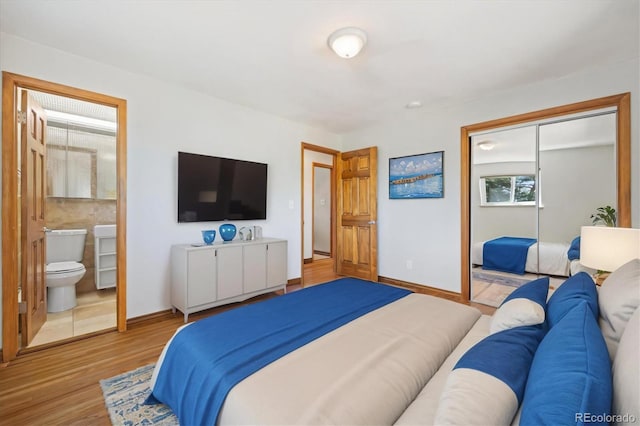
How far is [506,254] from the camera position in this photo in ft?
11.0

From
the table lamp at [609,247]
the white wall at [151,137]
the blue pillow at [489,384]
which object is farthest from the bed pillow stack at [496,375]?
the white wall at [151,137]

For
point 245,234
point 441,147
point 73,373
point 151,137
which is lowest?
point 73,373

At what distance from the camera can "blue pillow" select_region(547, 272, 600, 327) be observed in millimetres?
1083

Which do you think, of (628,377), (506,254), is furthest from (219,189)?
(506,254)

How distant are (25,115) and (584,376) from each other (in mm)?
3571

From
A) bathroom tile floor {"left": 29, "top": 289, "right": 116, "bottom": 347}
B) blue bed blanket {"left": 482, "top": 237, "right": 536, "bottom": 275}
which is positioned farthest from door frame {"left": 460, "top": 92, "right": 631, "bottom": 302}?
bathroom tile floor {"left": 29, "top": 289, "right": 116, "bottom": 347}

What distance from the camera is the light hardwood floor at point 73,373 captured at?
1.60m

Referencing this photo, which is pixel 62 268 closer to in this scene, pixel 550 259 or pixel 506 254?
pixel 506 254

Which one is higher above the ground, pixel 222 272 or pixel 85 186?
pixel 85 186

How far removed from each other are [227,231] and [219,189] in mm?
522

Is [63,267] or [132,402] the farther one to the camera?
[63,267]

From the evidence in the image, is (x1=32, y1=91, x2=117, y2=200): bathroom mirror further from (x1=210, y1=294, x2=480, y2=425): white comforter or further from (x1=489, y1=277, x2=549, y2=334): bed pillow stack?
(x1=489, y1=277, x2=549, y2=334): bed pillow stack

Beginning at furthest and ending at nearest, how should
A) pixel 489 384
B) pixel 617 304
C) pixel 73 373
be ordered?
pixel 73 373, pixel 617 304, pixel 489 384

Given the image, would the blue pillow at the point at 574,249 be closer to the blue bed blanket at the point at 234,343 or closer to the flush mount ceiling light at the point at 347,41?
the blue bed blanket at the point at 234,343
